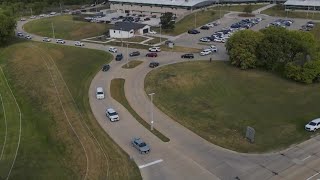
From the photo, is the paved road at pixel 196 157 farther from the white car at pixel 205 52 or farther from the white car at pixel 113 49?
the white car at pixel 113 49

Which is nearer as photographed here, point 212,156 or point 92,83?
point 212,156

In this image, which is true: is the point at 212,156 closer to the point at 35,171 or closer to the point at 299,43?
the point at 35,171

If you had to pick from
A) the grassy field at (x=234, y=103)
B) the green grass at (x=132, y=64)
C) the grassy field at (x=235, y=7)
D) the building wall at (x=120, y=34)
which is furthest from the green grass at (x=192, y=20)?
the grassy field at (x=234, y=103)

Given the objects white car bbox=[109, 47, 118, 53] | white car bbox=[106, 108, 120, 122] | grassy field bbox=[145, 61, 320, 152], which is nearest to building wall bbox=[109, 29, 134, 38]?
white car bbox=[109, 47, 118, 53]

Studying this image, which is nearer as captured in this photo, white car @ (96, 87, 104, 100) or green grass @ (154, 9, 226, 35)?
white car @ (96, 87, 104, 100)

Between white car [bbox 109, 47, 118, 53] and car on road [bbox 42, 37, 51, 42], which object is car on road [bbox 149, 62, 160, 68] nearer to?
white car [bbox 109, 47, 118, 53]

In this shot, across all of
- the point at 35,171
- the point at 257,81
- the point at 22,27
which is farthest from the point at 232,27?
the point at 35,171
